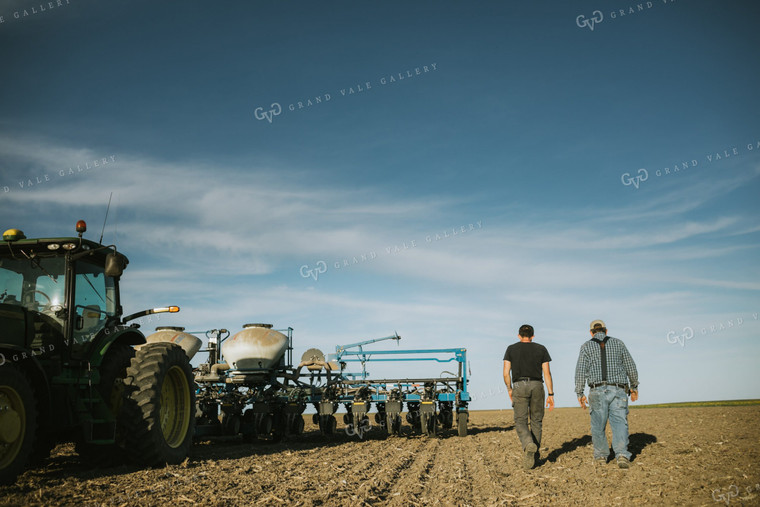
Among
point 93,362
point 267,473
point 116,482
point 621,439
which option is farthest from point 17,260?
point 621,439

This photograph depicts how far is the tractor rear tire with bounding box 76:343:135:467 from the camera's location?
8.05 metres

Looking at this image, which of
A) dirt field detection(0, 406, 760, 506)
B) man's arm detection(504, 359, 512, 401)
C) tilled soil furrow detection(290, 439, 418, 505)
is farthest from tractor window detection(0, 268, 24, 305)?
man's arm detection(504, 359, 512, 401)

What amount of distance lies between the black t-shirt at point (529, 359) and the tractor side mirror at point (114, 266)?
5.54m

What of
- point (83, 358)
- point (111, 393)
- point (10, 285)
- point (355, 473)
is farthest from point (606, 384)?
point (10, 285)

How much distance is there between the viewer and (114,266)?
23.5 ft

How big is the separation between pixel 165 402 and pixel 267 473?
2008 mm

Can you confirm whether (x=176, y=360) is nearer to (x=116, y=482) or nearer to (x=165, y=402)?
(x=165, y=402)

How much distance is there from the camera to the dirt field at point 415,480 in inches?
234

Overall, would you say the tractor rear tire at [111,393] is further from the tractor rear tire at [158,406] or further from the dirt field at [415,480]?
the tractor rear tire at [158,406]

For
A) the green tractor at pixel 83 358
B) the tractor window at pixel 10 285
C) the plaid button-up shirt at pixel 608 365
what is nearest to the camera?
the green tractor at pixel 83 358

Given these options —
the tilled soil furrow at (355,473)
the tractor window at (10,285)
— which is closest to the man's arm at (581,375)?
the tilled soil furrow at (355,473)

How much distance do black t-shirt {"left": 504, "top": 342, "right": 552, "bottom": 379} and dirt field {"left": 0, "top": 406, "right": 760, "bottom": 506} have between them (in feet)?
4.36

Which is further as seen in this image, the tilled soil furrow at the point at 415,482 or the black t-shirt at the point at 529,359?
the black t-shirt at the point at 529,359

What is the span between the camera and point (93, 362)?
7730 mm
